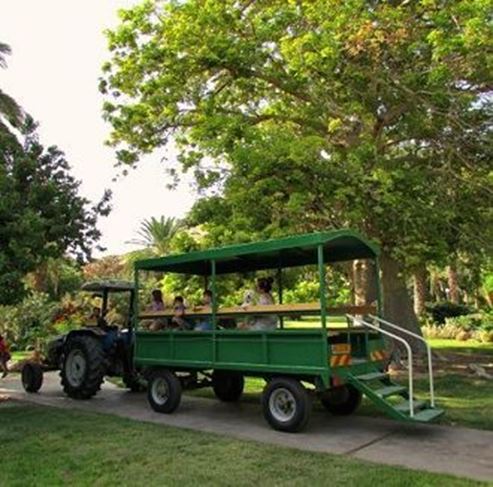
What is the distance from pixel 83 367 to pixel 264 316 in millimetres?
4344

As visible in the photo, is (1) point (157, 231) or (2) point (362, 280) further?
(1) point (157, 231)

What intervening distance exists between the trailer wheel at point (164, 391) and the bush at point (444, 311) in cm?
2312

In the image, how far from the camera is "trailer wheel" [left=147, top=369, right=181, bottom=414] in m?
10.4

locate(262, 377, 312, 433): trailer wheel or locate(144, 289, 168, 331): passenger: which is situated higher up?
locate(144, 289, 168, 331): passenger

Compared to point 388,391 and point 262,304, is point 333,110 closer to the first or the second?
point 262,304

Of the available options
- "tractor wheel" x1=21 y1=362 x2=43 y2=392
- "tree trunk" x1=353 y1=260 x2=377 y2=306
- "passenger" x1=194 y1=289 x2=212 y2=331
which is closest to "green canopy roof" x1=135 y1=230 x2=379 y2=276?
"passenger" x1=194 y1=289 x2=212 y2=331

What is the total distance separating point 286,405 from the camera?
9023 millimetres

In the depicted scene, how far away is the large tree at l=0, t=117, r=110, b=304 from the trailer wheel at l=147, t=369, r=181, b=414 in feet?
8.55

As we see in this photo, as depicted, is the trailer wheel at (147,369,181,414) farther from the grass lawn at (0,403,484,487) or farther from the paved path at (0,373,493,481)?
the grass lawn at (0,403,484,487)

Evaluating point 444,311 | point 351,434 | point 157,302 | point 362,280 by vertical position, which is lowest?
point 351,434

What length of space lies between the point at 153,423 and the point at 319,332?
292cm

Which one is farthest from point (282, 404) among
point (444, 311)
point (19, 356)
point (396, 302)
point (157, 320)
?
point (444, 311)

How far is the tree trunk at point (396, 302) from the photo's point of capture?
16.9 m

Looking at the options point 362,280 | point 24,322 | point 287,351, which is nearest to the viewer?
point 287,351
